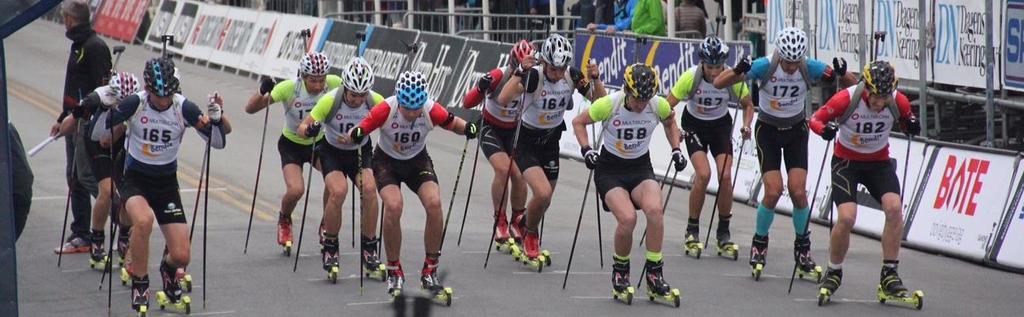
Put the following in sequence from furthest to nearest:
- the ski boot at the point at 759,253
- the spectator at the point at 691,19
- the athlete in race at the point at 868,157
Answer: the spectator at the point at 691,19
the ski boot at the point at 759,253
the athlete in race at the point at 868,157

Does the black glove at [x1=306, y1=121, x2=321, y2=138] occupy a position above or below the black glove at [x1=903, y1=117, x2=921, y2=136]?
above

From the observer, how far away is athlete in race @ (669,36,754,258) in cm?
1399

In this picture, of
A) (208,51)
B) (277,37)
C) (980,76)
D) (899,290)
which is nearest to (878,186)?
(899,290)

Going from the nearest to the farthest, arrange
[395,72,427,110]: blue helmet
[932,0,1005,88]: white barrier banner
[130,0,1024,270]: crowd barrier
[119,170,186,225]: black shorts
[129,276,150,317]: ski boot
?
[129,276,150,317]: ski boot < [119,170,186,225]: black shorts < [395,72,427,110]: blue helmet < [130,0,1024,270]: crowd barrier < [932,0,1005,88]: white barrier banner

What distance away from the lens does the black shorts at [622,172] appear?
12242 millimetres

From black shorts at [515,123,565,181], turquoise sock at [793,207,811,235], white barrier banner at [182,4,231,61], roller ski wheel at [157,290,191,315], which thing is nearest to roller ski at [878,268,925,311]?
turquoise sock at [793,207,811,235]

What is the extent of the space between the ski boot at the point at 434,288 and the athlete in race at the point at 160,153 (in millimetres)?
1762

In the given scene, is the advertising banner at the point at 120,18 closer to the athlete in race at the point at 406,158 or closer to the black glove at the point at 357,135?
the athlete in race at the point at 406,158

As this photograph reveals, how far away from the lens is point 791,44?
43.0 ft

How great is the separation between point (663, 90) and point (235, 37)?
1600cm

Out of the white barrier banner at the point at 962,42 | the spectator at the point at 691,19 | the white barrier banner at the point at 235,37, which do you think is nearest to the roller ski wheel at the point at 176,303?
the white barrier banner at the point at 962,42

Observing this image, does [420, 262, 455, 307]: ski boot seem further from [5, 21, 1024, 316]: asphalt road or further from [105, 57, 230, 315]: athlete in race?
[105, 57, 230, 315]: athlete in race

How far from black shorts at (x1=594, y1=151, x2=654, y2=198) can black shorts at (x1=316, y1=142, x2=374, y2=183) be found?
77.5 inches

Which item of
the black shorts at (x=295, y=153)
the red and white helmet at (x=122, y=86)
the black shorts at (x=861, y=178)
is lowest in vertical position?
the black shorts at (x=861, y=178)
